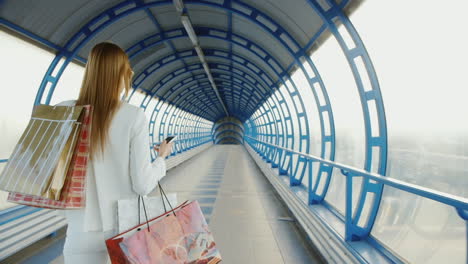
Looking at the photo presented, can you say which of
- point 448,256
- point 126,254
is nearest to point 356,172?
point 448,256

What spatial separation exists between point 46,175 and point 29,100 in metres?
5.44

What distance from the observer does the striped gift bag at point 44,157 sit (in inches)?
45.1

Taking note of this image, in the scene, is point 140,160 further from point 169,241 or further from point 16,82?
point 16,82

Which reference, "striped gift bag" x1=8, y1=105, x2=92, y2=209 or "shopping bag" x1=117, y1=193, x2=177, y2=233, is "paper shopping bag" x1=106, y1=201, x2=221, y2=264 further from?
"striped gift bag" x1=8, y1=105, x2=92, y2=209

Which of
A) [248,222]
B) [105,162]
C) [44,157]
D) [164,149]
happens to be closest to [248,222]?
[248,222]

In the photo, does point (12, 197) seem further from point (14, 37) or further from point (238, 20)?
point (238, 20)

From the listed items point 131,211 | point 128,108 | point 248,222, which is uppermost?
point 128,108

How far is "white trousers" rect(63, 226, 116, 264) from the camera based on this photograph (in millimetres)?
1291

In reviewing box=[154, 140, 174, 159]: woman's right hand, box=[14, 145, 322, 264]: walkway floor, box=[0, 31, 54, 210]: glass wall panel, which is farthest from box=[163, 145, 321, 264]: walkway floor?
box=[0, 31, 54, 210]: glass wall panel

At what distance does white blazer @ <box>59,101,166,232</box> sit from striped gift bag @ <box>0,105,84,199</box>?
0.14 m

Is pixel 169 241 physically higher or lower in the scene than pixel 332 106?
lower

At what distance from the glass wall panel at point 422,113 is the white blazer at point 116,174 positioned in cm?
190

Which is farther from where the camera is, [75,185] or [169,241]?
[169,241]

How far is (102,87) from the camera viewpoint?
4.42 feet
